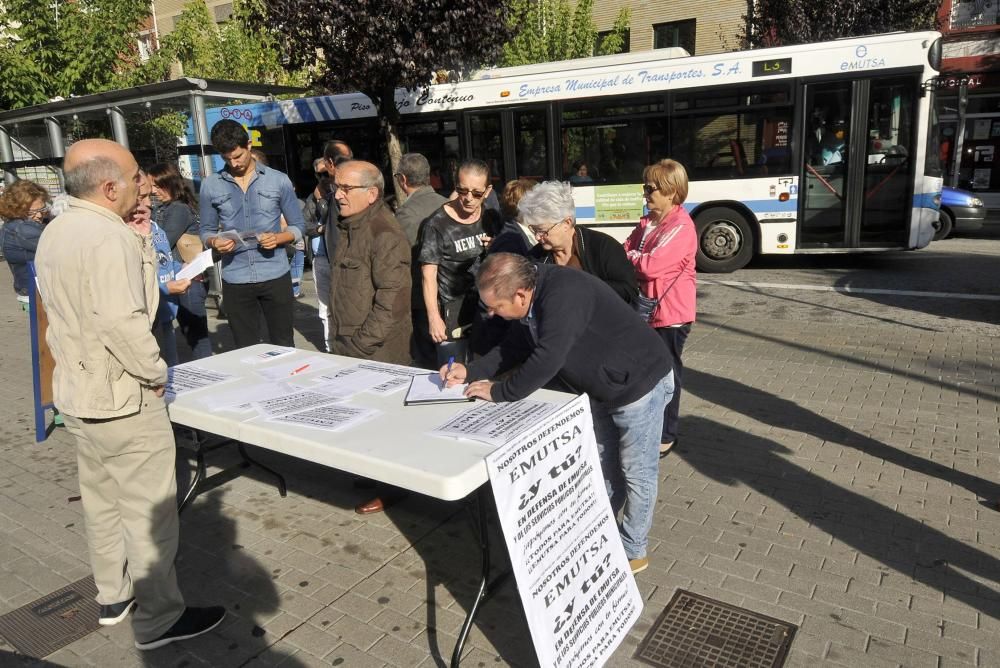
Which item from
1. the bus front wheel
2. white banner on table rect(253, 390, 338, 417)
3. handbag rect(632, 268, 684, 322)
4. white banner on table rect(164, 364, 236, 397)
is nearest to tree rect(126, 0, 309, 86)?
the bus front wheel

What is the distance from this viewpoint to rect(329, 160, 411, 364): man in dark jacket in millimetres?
3902

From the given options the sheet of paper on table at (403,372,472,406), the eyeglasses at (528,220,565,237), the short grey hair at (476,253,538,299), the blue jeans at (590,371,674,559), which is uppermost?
the eyeglasses at (528,220,565,237)

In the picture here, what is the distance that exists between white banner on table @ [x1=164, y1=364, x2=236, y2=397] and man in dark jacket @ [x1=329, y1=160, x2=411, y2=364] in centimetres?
71

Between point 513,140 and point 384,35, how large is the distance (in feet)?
8.29

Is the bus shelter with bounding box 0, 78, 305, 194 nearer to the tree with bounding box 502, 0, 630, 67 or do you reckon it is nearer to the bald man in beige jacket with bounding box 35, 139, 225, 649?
the tree with bounding box 502, 0, 630, 67

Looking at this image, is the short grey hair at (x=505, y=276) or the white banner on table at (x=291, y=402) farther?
the white banner on table at (x=291, y=402)

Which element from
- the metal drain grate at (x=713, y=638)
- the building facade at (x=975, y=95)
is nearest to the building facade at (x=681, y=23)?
the building facade at (x=975, y=95)

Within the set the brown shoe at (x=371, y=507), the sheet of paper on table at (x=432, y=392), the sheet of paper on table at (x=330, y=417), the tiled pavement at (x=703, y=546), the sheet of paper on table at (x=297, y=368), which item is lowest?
the tiled pavement at (x=703, y=546)

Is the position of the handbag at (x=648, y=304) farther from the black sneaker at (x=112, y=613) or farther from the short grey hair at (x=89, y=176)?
the black sneaker at (x=112, y=613)

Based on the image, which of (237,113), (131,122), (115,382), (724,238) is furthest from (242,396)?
(237,113)

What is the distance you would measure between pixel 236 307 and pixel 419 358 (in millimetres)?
1241

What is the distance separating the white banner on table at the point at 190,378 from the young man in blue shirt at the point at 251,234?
3.27 feet

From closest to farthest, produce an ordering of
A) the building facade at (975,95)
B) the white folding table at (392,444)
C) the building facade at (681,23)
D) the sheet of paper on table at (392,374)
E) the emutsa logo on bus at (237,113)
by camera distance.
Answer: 1. the white folding table at (392,444)
2. the sheet of paper on table at (392,374)
3. the emutsa logo on bus at (237,113)
4. the building facade at (975,95)
5. the building facade at (681,23)

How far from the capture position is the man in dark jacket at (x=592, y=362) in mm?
2676
